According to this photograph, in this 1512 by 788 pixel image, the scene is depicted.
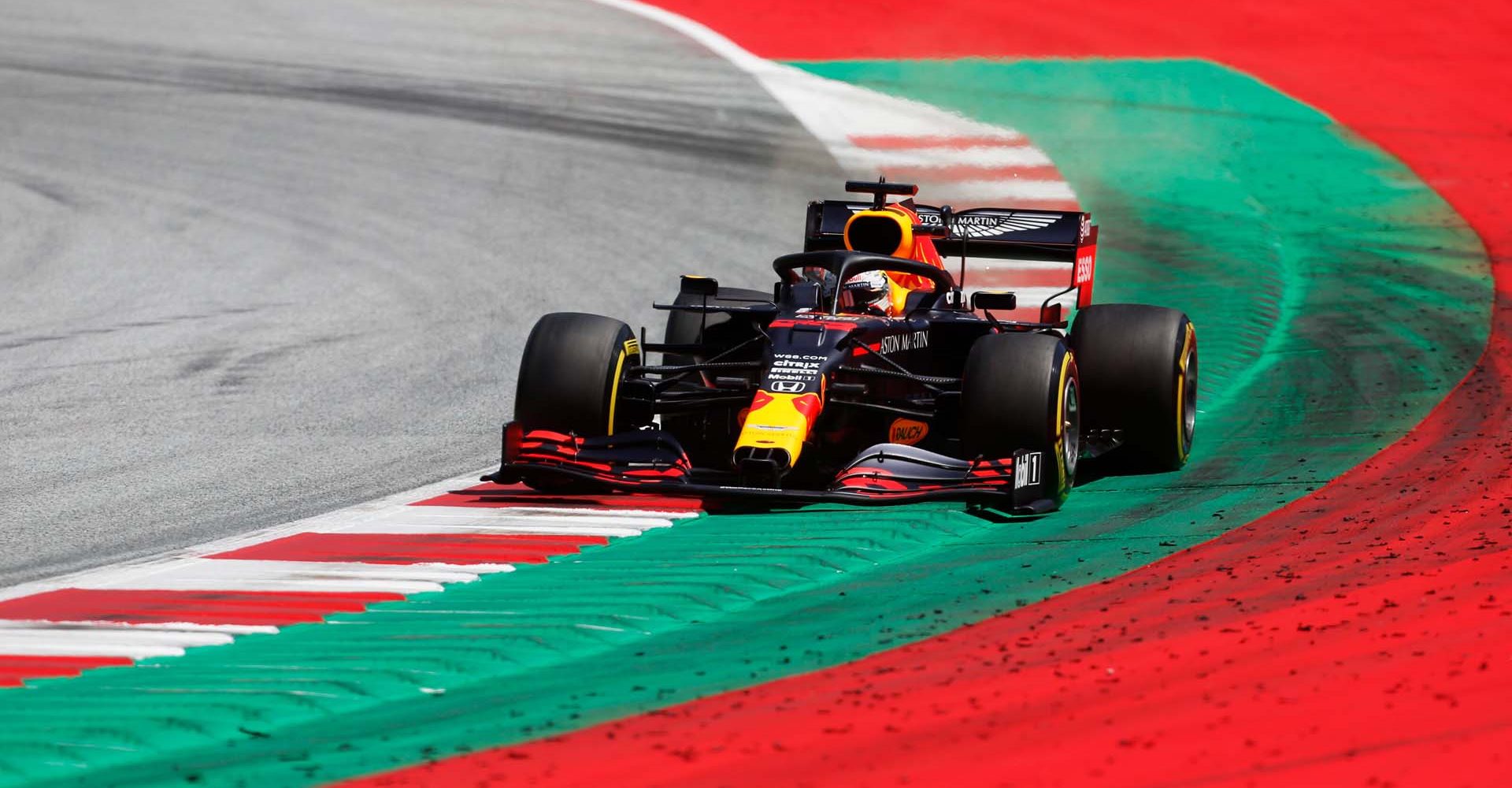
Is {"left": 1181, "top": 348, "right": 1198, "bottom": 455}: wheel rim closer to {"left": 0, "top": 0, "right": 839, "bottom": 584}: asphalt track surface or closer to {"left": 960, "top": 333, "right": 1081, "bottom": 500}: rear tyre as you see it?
{"left": 960, "top": 333, "right": 1081, "bottom": 500}: rear tyre

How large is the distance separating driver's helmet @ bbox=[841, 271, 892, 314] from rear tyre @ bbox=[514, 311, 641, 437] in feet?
4.16

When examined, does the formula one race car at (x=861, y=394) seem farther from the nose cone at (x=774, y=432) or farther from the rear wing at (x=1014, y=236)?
the rear wing at (x=1014, y=236)

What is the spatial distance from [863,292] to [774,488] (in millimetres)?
1667

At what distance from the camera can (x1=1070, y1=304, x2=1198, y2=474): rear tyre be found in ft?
33.8

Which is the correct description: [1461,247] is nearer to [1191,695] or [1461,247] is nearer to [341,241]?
[341,241]

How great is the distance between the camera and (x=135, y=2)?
91.0 feet

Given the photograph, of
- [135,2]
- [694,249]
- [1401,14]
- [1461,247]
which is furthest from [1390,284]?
[135,2]

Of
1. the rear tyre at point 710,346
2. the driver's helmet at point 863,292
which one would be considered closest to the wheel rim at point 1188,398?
the driver's helmet at point 863,292

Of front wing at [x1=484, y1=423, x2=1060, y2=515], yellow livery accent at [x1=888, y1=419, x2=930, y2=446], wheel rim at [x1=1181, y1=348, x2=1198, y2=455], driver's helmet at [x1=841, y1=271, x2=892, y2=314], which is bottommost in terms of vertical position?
front wing at [x1=484, y1=423, x2=1060, y2=515]

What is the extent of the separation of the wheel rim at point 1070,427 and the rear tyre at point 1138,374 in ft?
1.87

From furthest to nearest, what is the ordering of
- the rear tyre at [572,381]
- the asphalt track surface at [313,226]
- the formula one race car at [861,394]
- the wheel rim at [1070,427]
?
1. the asphalt track surface at [313,226]
2. the rear tyre at [572,381]
3. the wheel rim at [1070,427]
4. the formula one race car at [861,394]

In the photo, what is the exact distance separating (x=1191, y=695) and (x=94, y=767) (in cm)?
328

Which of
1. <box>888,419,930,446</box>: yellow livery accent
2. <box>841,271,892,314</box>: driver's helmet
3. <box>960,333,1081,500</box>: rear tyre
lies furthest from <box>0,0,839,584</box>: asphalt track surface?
<box>960,333,1081,500</box>: rear tyre

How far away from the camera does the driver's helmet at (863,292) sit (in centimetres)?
1038
